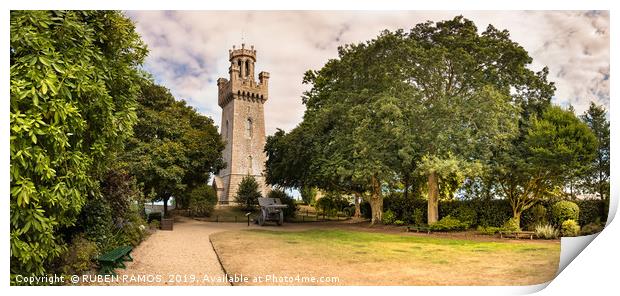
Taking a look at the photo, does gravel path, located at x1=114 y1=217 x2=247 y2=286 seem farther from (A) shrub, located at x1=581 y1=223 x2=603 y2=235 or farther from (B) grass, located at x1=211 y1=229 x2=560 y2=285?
(A) shrub, located at x1=581 y1=223 x2=603 y2=235

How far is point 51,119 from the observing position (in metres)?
5.40

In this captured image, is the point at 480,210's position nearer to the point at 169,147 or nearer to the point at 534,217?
the point at 534,217

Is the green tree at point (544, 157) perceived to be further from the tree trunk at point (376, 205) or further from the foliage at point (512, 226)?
the tree trunk at point (376, 205)

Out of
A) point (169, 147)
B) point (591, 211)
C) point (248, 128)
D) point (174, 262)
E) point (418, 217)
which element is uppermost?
point (248, 128)

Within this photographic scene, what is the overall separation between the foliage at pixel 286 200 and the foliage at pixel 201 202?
1982mm

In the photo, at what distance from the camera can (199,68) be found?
29.5 ft

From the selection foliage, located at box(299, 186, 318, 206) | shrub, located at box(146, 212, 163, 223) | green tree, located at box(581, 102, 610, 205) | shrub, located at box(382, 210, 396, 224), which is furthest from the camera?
foliage, located at box(299, 186, 318, 206)

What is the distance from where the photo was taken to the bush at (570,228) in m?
9.46

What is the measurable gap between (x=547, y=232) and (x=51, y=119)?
10632 mm

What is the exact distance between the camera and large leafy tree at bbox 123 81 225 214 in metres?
12.0

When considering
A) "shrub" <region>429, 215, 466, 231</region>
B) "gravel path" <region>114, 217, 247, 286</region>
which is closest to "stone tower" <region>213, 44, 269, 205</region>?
"gravel path" <region>114, 217, 247, 286</region>

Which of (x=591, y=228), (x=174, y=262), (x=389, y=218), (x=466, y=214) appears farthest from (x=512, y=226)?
(x=174, y=262)

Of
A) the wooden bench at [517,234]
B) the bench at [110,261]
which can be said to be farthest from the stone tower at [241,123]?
the wooden bench at [517,234]

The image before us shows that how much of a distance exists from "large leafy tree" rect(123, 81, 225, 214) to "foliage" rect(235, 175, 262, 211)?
4.12 feet
